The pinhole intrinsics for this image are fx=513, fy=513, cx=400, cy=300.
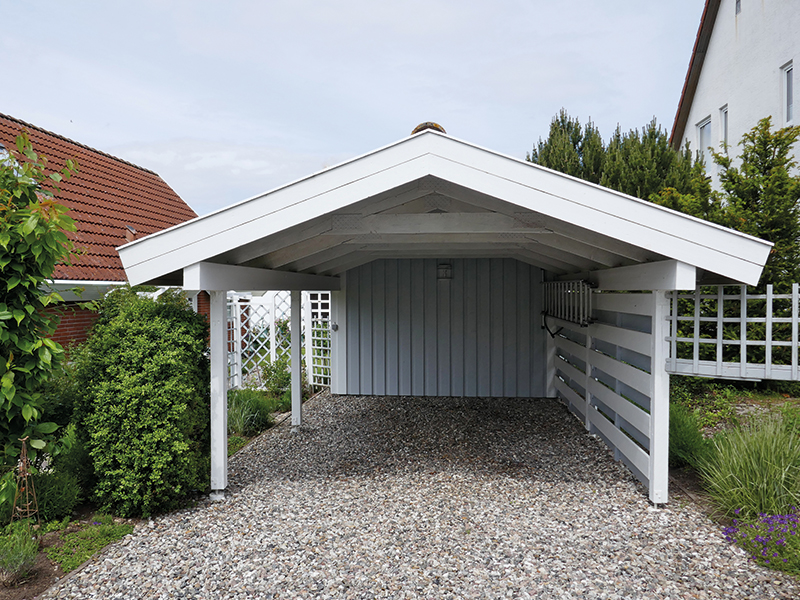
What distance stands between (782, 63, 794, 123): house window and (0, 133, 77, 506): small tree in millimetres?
9343

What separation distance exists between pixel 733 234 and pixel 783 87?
649cm

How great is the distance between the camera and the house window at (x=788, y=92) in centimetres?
768

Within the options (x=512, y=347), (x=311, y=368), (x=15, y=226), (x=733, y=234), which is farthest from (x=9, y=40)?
(x=733, y=234)

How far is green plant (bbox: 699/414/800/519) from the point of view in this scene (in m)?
3.35

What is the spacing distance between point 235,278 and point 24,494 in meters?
1.97

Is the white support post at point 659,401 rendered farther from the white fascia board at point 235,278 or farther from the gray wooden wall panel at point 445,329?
the gray wooden wall panel at point 445,329

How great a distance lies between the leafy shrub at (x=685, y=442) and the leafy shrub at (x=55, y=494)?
4751 mm

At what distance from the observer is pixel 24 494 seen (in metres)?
3.33

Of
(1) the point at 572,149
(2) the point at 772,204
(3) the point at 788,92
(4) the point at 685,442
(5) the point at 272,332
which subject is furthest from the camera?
(1) the point at 572,149

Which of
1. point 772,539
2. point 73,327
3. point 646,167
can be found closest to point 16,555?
point 772,539

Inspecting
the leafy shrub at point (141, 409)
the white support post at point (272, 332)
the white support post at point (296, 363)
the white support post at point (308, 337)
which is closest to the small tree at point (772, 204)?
the white support post at point (296, 363)

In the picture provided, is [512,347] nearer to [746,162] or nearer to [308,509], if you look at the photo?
[746,162]

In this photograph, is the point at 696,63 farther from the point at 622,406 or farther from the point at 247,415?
the point at 247,415

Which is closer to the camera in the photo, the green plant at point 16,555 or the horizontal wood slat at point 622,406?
the green plant at point 16,555
